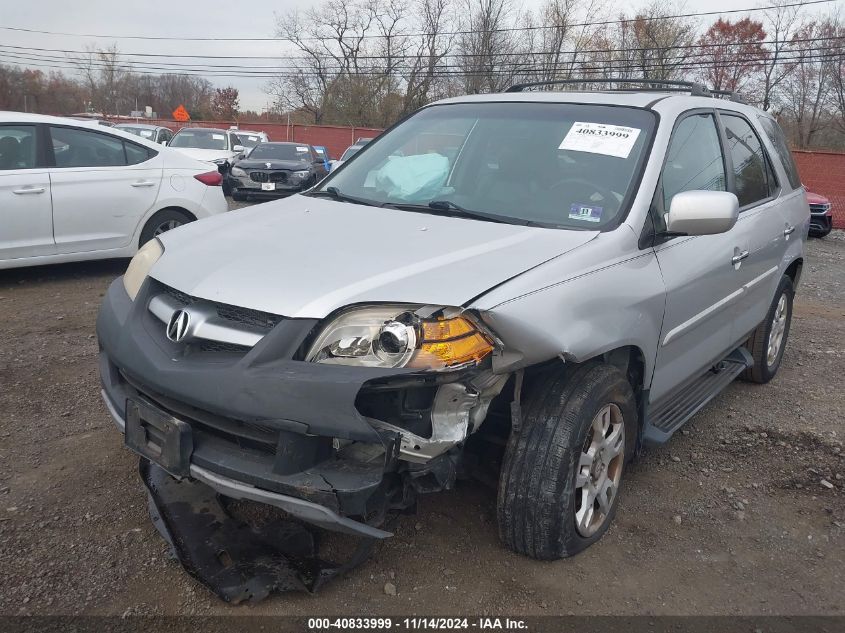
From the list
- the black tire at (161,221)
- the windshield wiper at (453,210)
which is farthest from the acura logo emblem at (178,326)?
the black tire at (161,221)

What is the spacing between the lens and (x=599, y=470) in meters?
2.78

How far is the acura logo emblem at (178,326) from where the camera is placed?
Result: 7.65 feet

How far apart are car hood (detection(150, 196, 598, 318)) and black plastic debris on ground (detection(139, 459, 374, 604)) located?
812 millimetres

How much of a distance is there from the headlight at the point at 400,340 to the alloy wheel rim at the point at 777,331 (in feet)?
10.8

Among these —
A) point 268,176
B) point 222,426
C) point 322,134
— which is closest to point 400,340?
point 222,426

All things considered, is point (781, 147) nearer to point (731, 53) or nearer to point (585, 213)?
point (585, 213)

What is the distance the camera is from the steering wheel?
2.96m

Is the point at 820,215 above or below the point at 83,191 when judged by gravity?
below

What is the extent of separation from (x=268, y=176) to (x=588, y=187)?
40.1 feet

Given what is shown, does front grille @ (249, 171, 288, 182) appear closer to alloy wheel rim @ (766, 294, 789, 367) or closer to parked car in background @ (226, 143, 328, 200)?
parked car in background @ (226, 143, 328, 200)

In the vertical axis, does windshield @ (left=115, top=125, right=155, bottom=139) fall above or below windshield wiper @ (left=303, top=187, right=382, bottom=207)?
above

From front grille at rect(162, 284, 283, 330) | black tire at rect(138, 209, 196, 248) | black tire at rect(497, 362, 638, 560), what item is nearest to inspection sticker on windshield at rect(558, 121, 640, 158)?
black tire at rect(497, 362, 638, 560)

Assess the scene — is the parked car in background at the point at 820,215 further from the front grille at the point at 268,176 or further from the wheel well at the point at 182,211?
the wheel well at the point at 182,211

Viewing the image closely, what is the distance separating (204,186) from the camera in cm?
736
